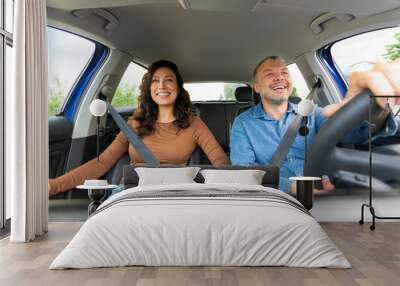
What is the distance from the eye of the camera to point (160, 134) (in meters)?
6.45

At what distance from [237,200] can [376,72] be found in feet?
9.31

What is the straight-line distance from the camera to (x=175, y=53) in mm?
6512

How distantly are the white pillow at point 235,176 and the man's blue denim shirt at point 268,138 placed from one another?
0.30 meters

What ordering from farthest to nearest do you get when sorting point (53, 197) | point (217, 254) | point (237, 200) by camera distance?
point (53, 197), point (237, 200), point (217, 254)

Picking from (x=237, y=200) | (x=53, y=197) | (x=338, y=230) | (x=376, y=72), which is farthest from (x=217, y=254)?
(x=376, y=72)

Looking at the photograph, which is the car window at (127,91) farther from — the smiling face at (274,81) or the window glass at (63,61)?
the smiling face at (274,81)

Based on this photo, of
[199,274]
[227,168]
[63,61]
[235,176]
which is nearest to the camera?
[199,274]

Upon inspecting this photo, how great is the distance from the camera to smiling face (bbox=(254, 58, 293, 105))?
21.3ft

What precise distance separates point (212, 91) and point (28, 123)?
6.60ft

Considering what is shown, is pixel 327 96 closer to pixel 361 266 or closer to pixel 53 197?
pixel 361 266

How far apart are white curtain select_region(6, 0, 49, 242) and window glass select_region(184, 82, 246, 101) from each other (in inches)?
62.2

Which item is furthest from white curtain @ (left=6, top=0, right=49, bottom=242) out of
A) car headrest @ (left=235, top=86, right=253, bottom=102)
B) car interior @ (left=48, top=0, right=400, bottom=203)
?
car headrest @ (left=235, top=86, right=253, bottom=102)

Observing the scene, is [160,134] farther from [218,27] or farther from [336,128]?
[336,128]

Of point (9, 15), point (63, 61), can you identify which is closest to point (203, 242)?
point (63, 61)
